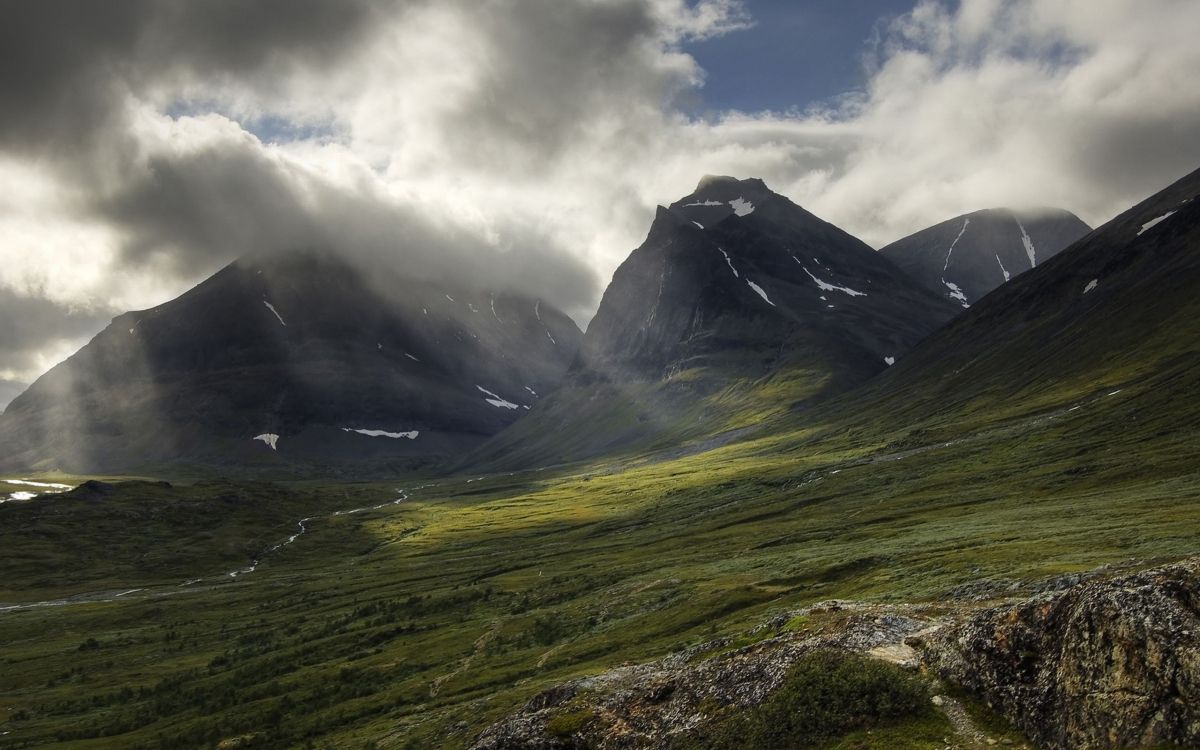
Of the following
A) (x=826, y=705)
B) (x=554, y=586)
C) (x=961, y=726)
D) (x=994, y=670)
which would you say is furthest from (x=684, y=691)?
(x=554, y=586)

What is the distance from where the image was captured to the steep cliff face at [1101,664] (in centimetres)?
2067

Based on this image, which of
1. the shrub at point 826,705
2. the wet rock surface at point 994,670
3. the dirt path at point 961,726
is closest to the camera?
the wet rock surface at point 994,670

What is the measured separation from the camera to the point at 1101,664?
22.8 m

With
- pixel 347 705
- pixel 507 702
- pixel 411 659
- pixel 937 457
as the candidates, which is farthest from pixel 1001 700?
pixel 937 457

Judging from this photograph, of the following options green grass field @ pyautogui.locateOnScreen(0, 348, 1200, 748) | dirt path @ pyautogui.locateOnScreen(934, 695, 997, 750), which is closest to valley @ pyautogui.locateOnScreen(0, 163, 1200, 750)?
dirt path @ pyautogui.locateOnScreen(934, 695, 997, 750)

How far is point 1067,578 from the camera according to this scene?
40.0 metres

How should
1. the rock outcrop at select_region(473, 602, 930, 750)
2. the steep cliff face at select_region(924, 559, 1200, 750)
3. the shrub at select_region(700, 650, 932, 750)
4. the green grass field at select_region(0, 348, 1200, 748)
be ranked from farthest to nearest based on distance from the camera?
1. the green grass field at select_region(0, 348, 1200, 748)
2. the rock outcrop at select_region(473, 602, 930, 750)
3. the shrub at select_region(700, 650, 932, 750)
4. the steep cliff face at select_region(924, 559, 1200, 750)

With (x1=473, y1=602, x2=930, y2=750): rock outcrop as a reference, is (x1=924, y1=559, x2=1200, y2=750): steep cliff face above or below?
above

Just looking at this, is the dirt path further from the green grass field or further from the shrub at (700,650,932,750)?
the green grass field

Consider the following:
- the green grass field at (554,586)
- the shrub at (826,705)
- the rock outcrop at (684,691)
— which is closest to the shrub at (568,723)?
the rock outcrop at (684,691)

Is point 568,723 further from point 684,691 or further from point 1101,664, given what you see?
point 1101,664

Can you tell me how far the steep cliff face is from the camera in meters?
20.7

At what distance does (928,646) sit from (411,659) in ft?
221

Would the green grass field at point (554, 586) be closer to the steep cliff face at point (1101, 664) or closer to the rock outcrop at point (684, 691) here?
the steep cliff face at point (1101, 664)
